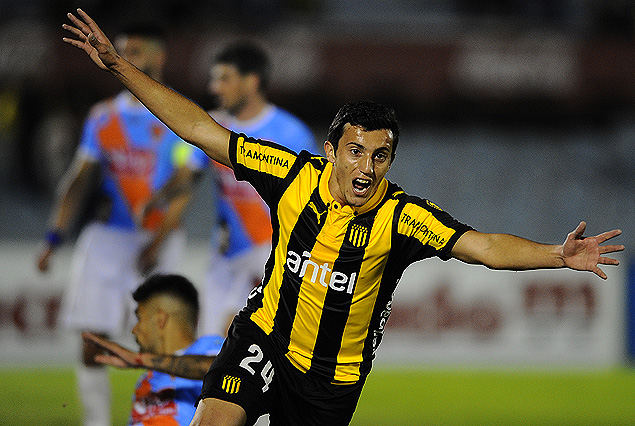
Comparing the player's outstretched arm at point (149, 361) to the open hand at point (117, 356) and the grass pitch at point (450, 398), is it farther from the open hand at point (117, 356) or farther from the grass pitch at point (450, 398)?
the grass pitch at point (450, 398)

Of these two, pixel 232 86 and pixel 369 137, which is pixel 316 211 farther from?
pixel 232 86

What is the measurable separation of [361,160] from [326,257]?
47 centimetres

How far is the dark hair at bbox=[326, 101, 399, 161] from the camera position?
410cm

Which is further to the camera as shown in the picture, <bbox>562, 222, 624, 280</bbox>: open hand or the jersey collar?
the jersey collar

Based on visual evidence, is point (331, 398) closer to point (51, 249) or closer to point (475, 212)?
point (51, 249)

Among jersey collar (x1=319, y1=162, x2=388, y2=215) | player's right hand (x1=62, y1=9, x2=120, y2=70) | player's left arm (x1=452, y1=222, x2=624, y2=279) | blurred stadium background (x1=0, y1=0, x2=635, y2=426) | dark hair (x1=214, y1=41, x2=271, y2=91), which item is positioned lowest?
player's left arm (x1=452, y1=222, x2=624, y2=279)

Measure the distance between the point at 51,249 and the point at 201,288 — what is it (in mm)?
5450

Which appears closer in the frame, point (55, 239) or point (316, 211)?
point (316, 211)

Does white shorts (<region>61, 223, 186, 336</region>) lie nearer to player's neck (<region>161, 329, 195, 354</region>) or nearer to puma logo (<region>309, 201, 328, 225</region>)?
player's neck (<region>161, 329, 195, 354</region>)

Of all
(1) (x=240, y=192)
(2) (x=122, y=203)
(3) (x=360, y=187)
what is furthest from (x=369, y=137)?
(2) (x=122, y=203)

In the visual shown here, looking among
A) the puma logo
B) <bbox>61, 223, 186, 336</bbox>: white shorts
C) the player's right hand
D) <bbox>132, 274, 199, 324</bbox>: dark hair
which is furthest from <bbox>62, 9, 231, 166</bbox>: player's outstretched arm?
<bbox>61, 223, 186, 336</bbox>: white shorts

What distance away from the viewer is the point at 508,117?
1688cm

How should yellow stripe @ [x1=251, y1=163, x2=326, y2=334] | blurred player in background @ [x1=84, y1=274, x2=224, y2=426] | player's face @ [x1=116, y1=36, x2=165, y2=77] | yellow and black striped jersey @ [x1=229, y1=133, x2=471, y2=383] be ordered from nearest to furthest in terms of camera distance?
yellow and black striped jersey @ [x1=229, y1=133, x2=471, y2=383] < yellow stripe @ [x1=251, y1=163, x2=326, y2=334] < blurred player in background @ [x1=84, y1=274, x2=224, y2=426] < player's face @ [x1=116, y1=36, x2=165, y2=77]

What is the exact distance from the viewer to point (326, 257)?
422cm
